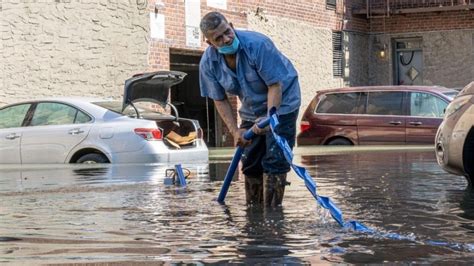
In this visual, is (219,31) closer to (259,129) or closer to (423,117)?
(259,129)

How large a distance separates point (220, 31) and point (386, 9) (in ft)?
67.8

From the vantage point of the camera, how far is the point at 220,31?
634 cm

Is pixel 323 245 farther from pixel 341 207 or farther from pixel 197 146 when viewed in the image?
pixel 197 146

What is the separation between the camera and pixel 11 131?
522 inches

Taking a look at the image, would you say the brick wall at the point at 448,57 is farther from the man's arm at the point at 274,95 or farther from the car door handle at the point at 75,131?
the man's arm at the point at 274,95

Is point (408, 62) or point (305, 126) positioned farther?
point (408, 62)

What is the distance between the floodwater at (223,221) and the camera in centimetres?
504

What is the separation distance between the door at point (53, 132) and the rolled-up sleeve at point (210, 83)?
5.94 meters

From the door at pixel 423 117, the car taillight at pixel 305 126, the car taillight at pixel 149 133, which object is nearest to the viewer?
the car taillight at pixel 149 133

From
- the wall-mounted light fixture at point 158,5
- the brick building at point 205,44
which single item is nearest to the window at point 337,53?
the brick building at point 205,44

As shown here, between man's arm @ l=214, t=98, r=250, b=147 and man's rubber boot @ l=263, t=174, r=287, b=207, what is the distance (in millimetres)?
340

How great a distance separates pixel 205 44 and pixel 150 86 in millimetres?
7310

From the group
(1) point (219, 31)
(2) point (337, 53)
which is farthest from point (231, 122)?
(2) point (337, 53)

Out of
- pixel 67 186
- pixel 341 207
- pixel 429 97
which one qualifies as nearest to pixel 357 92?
pixel 429 97
